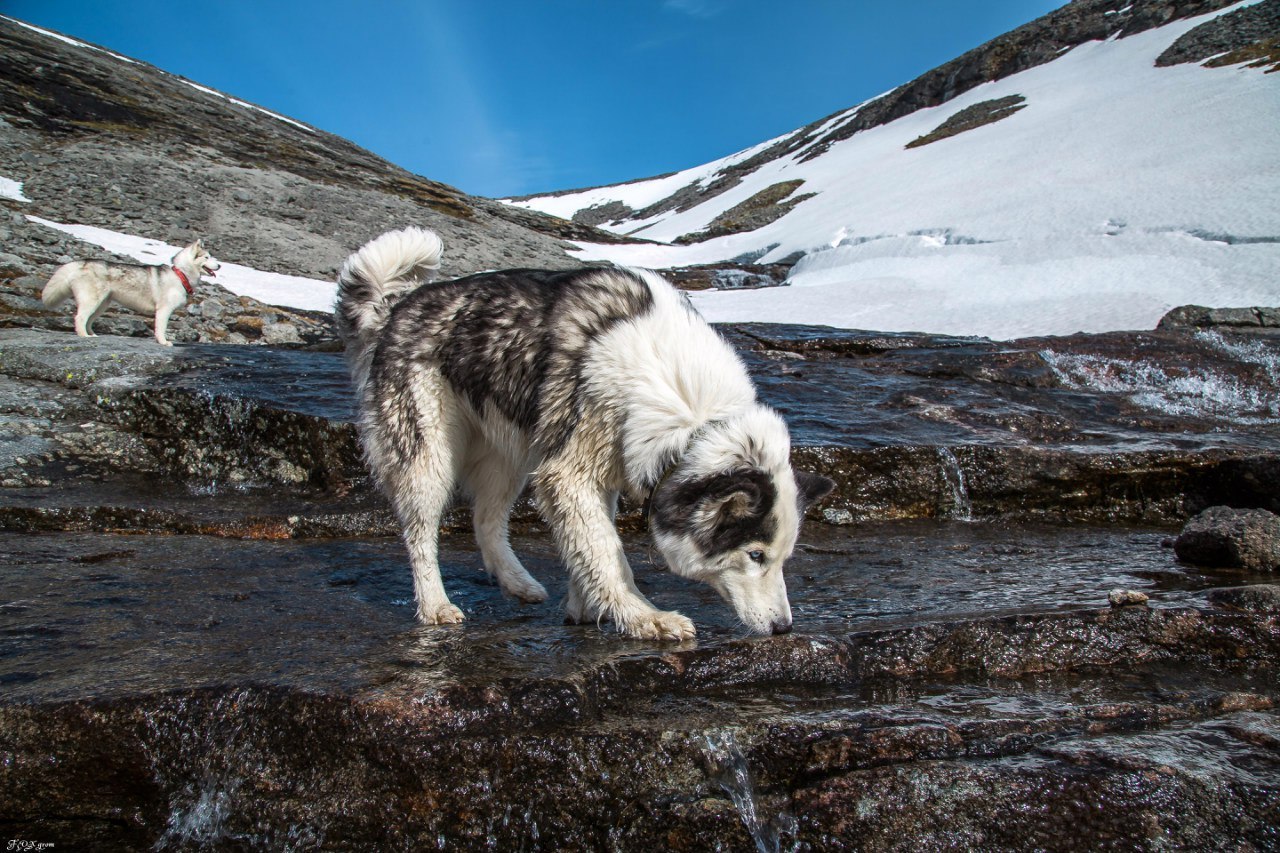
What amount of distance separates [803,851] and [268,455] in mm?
7804

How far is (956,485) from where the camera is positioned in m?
8.23

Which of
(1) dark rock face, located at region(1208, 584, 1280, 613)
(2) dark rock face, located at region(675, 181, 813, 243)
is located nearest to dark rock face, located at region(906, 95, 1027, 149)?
(2) dark rock face, located at region(675, 181, 813, 243)

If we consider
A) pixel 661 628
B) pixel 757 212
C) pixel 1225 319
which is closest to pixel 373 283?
pixel 661 628

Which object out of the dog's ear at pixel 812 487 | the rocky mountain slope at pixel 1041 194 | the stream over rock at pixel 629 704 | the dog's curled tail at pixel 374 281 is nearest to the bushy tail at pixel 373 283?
the dog's curled tail at pixel 374 281

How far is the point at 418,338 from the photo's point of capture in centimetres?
517

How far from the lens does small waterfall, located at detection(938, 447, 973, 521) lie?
8.22m

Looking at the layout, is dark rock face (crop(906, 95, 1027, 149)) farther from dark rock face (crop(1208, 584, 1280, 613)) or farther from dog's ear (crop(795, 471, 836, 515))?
dog's ear (crop(795, 471, 836, 515))

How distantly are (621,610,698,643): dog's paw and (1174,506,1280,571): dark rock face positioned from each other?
411cm

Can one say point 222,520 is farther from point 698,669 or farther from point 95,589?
point 698,669

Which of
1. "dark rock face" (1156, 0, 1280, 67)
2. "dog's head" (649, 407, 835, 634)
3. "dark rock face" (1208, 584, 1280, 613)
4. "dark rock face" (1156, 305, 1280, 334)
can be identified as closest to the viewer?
"dark rock face" (1208, 584, 1280, 613)

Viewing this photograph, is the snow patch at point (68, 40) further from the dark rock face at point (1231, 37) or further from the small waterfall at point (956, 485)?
the dark rock face at point (1231, 37)

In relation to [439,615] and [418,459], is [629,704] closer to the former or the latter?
[439,615]

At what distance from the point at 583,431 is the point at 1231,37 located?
58.1 m

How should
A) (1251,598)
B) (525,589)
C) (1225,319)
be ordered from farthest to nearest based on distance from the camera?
(1225,319) < (525,589) < (1251,598)
